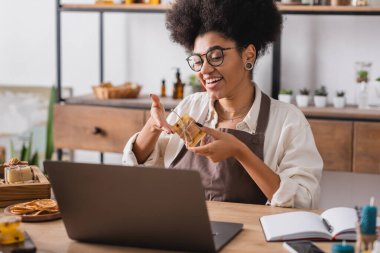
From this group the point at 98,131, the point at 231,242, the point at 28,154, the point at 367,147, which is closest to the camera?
the point at 231,242

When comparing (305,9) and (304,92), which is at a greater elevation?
(305,9)

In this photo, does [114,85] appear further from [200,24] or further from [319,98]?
[200,24]

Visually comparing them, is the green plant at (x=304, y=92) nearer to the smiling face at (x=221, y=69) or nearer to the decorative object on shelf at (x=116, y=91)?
the decorative object on shelf at (x=116, y=91)

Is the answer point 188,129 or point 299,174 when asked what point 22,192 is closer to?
point 188,129

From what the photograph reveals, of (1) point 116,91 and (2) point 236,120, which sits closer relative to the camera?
(2) point 236,120

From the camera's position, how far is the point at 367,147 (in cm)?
391

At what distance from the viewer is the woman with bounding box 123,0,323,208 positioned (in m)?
2.56

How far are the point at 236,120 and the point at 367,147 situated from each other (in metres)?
1.37

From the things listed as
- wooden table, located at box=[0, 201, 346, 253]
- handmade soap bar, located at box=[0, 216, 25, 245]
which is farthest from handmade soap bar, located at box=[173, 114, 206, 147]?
handmade soap bar, located at box=[0, 216, 25, 245]

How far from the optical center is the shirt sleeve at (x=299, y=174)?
7.99ft

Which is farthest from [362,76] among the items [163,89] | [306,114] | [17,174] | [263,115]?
[17,174]

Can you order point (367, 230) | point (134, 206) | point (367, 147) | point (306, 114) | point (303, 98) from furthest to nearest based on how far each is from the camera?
point (303, 98) → point (306, 114) → point (367, 147) → point (134, 206) → point (367, 230)

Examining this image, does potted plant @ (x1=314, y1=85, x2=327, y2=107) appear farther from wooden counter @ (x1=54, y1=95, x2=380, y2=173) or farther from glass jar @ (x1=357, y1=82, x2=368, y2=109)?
glass jar @ (x1=357, y1=82, x2=368, y2=109)

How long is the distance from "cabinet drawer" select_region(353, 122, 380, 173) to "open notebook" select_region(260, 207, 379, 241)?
1748 millimetres
